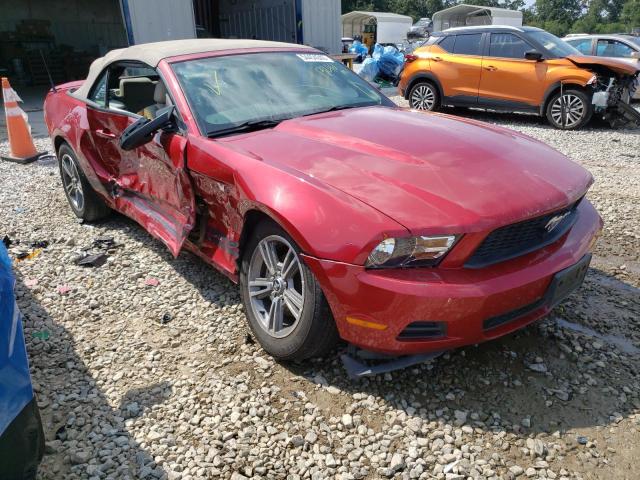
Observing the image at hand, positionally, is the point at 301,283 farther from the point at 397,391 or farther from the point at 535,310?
the point at 535,310

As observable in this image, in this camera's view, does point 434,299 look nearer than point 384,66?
Yes

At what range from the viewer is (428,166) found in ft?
8.19

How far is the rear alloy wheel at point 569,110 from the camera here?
27.7 ft

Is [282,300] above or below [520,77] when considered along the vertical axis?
below

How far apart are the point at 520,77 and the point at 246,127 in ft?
23.9

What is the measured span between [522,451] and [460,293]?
717 mm

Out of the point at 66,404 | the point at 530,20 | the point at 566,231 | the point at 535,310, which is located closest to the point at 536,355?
the point at 535,310

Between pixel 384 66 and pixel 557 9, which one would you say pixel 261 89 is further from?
pixel 557 9

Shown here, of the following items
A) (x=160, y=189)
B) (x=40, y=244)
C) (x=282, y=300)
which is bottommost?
(x=40, y=244)

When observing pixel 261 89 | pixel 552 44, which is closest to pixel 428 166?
pixel 261 89

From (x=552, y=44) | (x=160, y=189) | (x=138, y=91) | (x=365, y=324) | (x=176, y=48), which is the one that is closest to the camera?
(x=365, y=324)

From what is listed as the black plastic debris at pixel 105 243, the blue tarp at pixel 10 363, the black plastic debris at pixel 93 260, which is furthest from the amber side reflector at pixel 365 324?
the black plastic debris at pixel 105 243

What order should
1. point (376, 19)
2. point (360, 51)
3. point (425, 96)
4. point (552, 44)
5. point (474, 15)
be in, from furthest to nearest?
1. point (474, 15)
2. point (376, 19)
3. point (360, 51)
4. point (425, 96)
5. point (552, 44)

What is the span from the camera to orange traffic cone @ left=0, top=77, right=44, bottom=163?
7.39m
